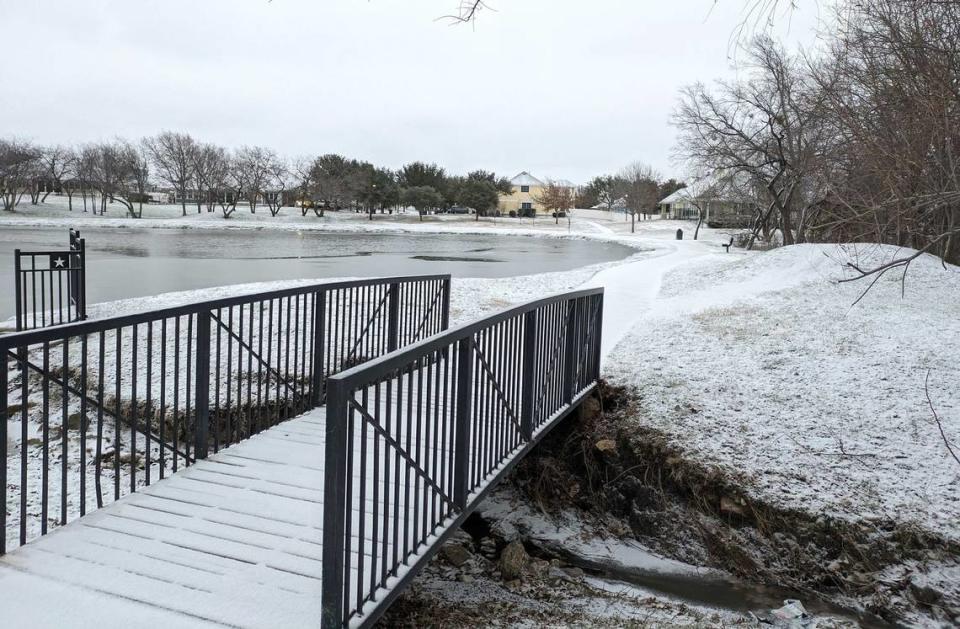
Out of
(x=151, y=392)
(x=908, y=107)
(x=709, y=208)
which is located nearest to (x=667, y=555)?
(x=908, y=107)

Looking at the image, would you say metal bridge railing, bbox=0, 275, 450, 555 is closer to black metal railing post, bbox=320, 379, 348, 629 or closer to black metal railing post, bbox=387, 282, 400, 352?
black metal railing post, bbox=387, 282, 400, 352

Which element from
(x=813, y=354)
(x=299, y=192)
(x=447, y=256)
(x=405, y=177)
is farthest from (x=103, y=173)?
(x=813, y=354)

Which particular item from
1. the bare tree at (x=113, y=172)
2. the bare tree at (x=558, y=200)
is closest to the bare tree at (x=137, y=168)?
the bare tree at (x=113, y=172)

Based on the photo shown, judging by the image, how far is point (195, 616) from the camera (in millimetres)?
3084

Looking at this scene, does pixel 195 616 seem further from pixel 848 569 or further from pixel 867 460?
pixel 867 460

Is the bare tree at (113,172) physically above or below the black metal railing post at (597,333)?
above

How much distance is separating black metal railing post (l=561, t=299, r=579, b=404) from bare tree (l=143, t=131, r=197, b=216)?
7918 centimetres

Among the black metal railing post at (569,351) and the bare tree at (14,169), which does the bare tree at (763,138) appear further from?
the bare tree at (14,169)

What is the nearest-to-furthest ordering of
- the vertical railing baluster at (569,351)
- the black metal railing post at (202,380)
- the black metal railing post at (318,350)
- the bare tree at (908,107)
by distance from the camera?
the black metal railing post at (202,380) < the bare tree at (908,107) < the black metal railing post at (318,350) < the vertical railing baluster at (569,351)

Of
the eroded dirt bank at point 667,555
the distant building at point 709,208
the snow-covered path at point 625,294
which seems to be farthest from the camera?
the distant building at point 709,208

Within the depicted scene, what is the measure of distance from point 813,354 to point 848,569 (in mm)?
4280

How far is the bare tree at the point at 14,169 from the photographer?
70.9 meters

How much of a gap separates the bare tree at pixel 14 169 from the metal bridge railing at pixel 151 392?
74.0m

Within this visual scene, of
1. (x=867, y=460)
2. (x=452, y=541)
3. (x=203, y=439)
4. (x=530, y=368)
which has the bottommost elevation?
(x=452, y=541)
